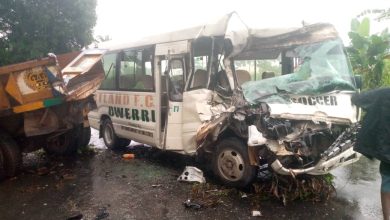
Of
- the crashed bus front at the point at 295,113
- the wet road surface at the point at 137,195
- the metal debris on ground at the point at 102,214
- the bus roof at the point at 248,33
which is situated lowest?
the wet road surface at the point at 137,195

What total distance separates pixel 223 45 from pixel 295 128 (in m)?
2.04

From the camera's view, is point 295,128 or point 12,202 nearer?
point 295,128

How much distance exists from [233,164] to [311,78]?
1.66 meters

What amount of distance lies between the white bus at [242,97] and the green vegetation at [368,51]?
408 centimetres

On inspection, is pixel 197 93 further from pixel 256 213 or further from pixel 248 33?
pixel 256 213

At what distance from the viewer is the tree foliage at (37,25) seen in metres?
9.51

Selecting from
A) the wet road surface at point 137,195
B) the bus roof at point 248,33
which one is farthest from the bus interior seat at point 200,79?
the wet road surface at point 137,195

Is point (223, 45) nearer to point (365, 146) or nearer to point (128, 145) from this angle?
point (365, 146)

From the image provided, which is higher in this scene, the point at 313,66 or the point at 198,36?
the point at 198,36

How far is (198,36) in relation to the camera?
5.86m

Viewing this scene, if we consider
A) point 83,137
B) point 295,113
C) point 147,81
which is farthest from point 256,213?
point 83,137

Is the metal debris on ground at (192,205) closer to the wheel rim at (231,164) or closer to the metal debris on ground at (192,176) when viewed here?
the wheel rim at (231,164)

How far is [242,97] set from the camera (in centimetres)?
545

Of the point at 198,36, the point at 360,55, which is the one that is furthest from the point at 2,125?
the point at 360,55
